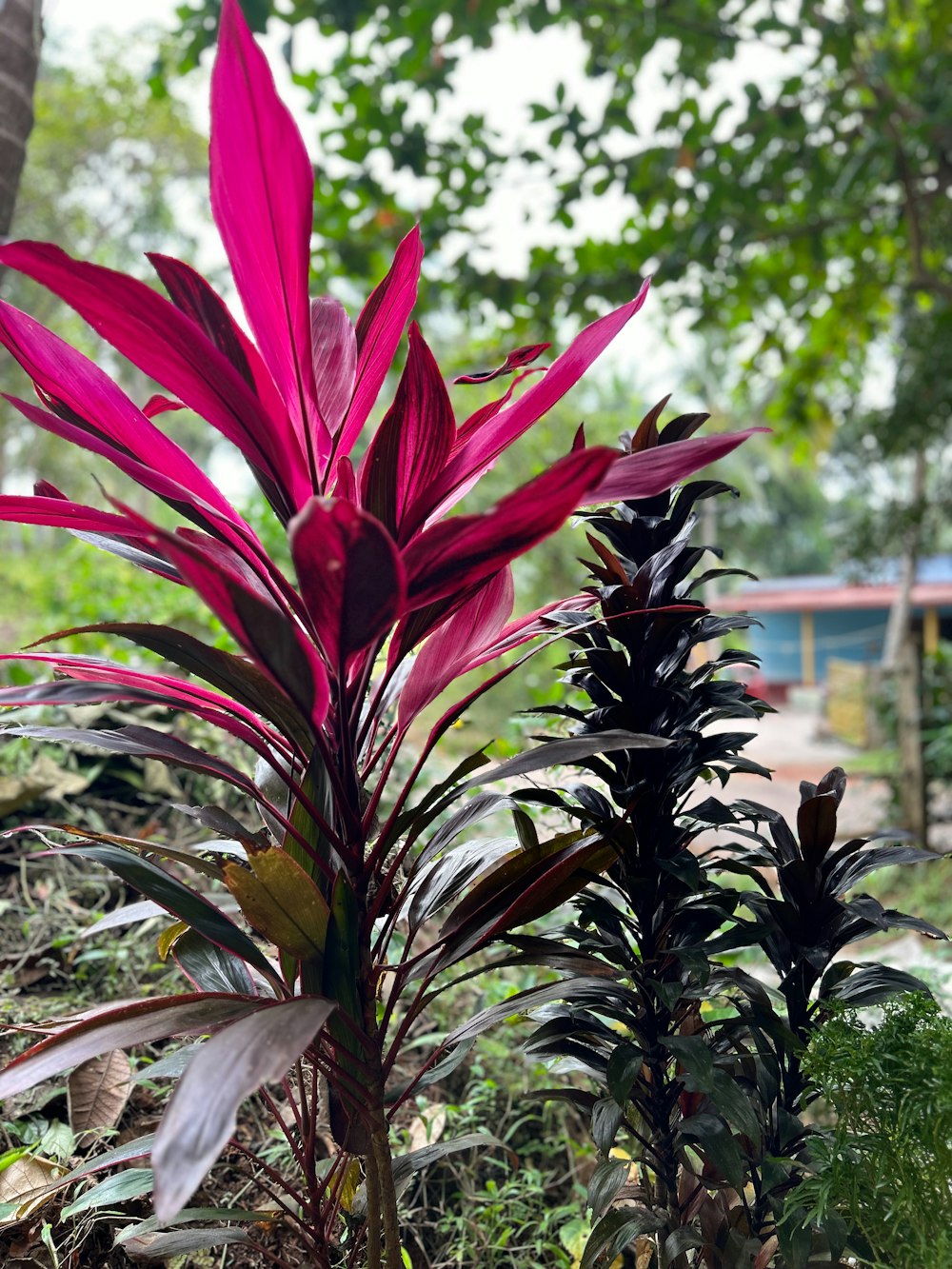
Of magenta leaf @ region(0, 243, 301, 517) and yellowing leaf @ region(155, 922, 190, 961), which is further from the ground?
magenta leaf @ region(0, 243, 301, 517)

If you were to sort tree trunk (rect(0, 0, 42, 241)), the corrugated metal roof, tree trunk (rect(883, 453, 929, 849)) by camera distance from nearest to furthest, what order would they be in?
tree trunk (rect(0, 0, 42, 241)) → tree trunk (rect(883, 453, 929, 849)) → the corrugated metal roof

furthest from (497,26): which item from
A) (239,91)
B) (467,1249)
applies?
(467,1249)

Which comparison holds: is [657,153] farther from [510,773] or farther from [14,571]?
[14,571]

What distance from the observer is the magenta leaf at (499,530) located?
2.08ft

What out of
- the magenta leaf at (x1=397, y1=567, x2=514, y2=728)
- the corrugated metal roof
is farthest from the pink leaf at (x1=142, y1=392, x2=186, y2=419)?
the corrugated metal roof

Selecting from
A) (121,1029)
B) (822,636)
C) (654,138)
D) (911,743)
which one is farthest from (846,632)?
(121,1029)

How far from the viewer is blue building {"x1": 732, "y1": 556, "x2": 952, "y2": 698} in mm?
15438

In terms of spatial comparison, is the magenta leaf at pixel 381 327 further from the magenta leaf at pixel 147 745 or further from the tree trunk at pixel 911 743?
the tree trunk at pixel 911 743

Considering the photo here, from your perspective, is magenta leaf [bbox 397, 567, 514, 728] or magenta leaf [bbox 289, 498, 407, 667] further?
magenta leaf [bbox 397, 567, 514, 728]

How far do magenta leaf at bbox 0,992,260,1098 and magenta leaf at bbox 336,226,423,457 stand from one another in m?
0.55

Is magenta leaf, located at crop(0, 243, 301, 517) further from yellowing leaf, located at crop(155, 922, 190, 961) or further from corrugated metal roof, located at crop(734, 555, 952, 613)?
corrugated metal roof, located at crop(734, 555, 952, 613)

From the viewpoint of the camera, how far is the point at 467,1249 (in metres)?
1.20

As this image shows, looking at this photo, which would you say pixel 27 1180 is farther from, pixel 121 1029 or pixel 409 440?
pixel 409 440

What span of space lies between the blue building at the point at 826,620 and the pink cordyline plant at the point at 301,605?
14.4 m
